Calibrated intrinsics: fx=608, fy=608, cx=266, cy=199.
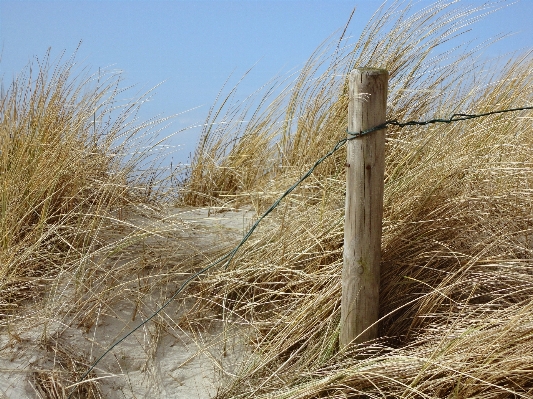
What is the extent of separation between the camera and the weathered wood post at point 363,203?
2.44 metres

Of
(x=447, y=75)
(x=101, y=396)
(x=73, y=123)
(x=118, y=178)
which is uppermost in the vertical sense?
(x=447, y=75)

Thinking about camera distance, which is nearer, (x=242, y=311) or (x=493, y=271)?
(x=493, y=271)

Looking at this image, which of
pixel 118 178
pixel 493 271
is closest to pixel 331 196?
pixel 493 271

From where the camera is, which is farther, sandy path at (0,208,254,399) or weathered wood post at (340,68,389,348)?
sandy path at (0,208,254,399)

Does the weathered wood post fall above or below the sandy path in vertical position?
above

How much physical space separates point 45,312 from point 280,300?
1149 mm

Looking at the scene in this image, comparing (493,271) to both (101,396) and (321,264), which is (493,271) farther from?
(101,396)

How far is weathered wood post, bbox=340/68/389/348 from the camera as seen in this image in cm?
244

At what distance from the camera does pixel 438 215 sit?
296 cm

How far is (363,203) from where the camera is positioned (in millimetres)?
2479

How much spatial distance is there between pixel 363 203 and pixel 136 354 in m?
1.40

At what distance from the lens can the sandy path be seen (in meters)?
2.83

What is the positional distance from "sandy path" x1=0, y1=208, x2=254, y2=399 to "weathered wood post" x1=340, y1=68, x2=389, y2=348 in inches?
27.6

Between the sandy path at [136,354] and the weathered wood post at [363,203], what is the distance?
702 millimetres
